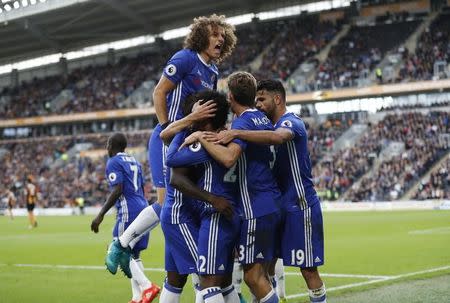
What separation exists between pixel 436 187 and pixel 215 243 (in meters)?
31.8

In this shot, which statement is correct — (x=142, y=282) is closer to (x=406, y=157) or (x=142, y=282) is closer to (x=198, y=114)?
(x=198, y=114)

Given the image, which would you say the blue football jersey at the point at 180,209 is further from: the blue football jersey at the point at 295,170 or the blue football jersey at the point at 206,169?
the blue football jersey at the point at 295,170

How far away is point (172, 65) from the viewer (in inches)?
264

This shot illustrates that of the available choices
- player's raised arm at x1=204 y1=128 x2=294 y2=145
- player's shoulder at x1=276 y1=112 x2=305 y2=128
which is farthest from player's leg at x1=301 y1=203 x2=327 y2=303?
player's raised arm at x1=204 y1=128 x2=294 y2=145

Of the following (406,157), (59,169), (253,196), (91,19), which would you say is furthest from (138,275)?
(59,169)

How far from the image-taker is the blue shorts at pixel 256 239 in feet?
18.7

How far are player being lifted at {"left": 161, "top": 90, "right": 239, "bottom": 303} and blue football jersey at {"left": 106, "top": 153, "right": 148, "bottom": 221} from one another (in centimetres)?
300

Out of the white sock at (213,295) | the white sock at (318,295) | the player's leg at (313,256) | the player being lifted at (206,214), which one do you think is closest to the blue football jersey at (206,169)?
the player being lifted at (206,214)

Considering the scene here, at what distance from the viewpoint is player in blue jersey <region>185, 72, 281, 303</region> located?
18.8ft

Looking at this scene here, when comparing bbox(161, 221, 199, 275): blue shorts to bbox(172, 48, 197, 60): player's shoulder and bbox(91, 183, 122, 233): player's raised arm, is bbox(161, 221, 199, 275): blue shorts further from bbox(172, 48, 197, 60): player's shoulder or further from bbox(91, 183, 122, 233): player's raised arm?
bbox(91, 183, 122, 233): player's raised arm

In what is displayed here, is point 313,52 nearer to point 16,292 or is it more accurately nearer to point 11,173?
point 11,173

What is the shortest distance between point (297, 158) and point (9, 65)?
6745cm

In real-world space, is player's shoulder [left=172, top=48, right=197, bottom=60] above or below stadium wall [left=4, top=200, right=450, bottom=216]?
above

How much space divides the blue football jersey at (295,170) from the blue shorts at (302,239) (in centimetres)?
9
